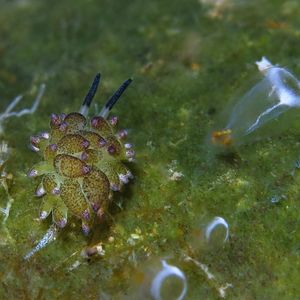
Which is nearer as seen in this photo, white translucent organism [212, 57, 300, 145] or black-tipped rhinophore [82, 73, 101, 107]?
black-tipped rhinophore [82, 73, 101, 107]

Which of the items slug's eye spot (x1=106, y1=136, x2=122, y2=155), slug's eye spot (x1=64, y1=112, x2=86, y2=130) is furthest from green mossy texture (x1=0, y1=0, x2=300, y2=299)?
slug's eye spot (x1=64, y1=112, x2=86, y2=130)

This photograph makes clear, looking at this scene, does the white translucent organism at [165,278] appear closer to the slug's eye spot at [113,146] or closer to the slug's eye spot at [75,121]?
the slug's eye spot at [113,146]

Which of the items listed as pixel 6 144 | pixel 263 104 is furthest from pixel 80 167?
pixel 263 104

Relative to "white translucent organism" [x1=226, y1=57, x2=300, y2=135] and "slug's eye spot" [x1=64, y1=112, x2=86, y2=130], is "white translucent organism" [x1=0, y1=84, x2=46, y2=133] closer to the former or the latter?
"slug's eye spot" [x1=64, y1=112, x2=86, y2=130]

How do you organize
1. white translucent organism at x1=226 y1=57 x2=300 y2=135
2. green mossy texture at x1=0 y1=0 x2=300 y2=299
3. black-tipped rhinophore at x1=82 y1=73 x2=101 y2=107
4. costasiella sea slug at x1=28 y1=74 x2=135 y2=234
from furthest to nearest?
white translucent organism at x1=226 y1=57 x2=300 y2=135 → black-tipped rhinophore at x1=82 y1=73 x2=101 y2=107 → green mossy texture at x1=0 y1=0 x2=300 y2=299 → costasiella sea slug at x1=28 y1=74 x2=135 y2=234

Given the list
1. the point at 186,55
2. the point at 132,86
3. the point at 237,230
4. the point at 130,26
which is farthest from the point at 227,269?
the point at 130,26

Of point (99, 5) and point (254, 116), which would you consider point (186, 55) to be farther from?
point (99, 5)
